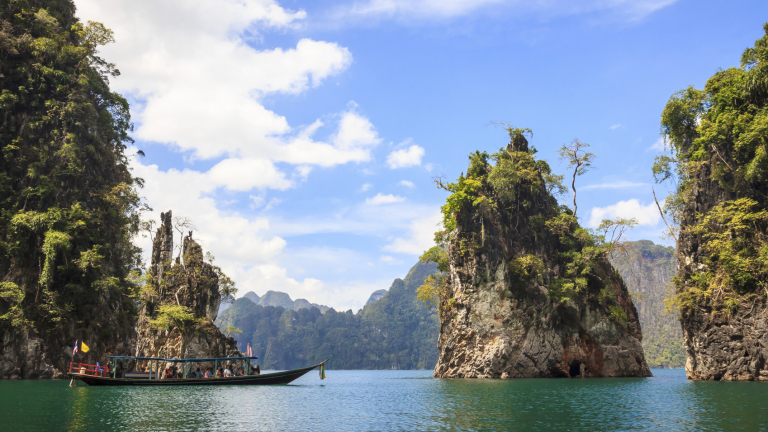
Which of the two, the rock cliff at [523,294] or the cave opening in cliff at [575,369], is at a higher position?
the rock cliff at [523,294]

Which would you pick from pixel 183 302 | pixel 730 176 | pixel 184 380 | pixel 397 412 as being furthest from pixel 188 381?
pixel 730 176

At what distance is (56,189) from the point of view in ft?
141

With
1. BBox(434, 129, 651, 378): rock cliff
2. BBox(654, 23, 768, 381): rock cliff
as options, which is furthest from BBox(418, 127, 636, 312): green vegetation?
BBox(654, 23, 768, 381): rock cliff

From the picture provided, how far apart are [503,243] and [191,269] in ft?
96.9

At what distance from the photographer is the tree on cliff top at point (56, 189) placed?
40.2 metres

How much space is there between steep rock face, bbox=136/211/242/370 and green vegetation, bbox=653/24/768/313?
1500 inches

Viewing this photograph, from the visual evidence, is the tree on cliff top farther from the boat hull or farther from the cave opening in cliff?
the cave opening in cliff

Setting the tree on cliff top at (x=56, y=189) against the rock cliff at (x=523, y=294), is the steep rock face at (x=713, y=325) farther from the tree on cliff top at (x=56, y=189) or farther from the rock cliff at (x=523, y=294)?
the tree on cliff top at (x=56, y=189)

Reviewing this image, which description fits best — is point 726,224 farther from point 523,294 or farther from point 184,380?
point 184,380

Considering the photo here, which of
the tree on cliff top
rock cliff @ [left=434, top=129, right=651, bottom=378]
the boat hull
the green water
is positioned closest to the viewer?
the green water

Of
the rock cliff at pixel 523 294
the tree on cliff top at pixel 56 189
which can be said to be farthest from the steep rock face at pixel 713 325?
the tree on cliff top at pixel 56 189

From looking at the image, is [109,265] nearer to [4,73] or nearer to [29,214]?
[29,214]

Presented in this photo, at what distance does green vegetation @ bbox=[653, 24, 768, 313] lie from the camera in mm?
32500

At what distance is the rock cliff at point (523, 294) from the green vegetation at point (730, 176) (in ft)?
32.3
